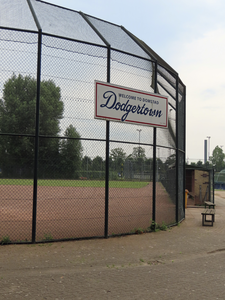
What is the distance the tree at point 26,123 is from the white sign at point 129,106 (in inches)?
42.1

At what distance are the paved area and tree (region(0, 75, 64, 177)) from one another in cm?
185

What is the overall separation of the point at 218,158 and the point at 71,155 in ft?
264

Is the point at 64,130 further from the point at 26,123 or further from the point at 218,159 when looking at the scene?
the point at 218,159

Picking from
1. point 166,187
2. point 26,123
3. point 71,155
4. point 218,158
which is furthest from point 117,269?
point 218,158

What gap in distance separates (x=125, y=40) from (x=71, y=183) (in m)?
4.45

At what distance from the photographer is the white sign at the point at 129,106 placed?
296 inches

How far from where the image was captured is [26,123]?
7156 millimetres

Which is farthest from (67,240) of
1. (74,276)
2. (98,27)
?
(98,27)

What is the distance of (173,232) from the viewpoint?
8586 mm

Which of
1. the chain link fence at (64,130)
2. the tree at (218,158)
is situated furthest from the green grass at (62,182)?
the tree at (218,158)

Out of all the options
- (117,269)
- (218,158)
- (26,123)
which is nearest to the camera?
(117,269)

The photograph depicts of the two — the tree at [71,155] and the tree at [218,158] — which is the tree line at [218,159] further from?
the tree at [71,155]

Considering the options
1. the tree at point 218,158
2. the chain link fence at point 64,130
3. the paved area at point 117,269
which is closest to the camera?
the paved area at point 117,269

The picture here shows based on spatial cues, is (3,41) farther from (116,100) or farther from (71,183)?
(71,183)
